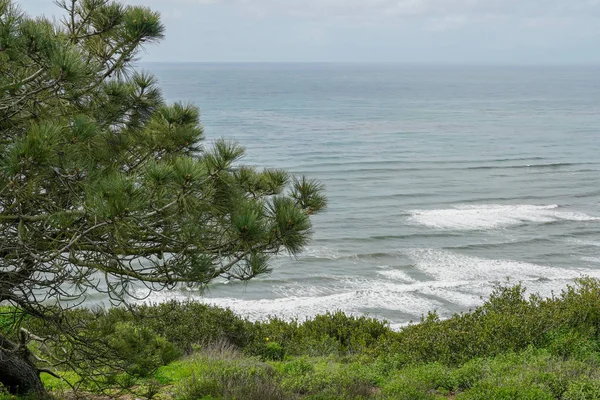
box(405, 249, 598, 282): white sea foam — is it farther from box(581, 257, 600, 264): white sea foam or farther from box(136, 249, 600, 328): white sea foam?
box(581, 257, 600, 264): white sea foam

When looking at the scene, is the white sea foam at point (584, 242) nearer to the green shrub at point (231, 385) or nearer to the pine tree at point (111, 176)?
the green shrub at point (231, 385)

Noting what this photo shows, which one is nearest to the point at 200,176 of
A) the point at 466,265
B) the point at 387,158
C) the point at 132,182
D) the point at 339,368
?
the point at 132,182

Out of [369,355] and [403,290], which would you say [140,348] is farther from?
[403,290]

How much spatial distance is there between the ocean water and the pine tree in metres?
0.72

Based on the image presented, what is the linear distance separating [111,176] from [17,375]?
3.56 metres

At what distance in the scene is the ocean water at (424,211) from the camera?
20.7 metres

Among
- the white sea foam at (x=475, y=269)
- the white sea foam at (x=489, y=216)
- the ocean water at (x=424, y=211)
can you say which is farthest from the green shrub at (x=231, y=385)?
the white sea foam at (x=489, y=216)

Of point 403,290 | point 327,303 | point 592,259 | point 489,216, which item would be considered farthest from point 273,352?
point 489,216

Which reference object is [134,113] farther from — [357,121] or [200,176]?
[357,121]

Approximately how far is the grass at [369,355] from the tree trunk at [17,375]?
0.48 metres

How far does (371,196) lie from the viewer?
3338 cm

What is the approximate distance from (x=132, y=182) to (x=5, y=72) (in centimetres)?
193

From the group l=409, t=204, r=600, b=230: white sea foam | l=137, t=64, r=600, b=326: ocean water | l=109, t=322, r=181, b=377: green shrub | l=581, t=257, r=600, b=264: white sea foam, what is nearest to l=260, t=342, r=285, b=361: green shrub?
l=109, t=322, r=181, b=377: green shrub

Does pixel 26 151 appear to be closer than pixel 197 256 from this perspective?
Yes
